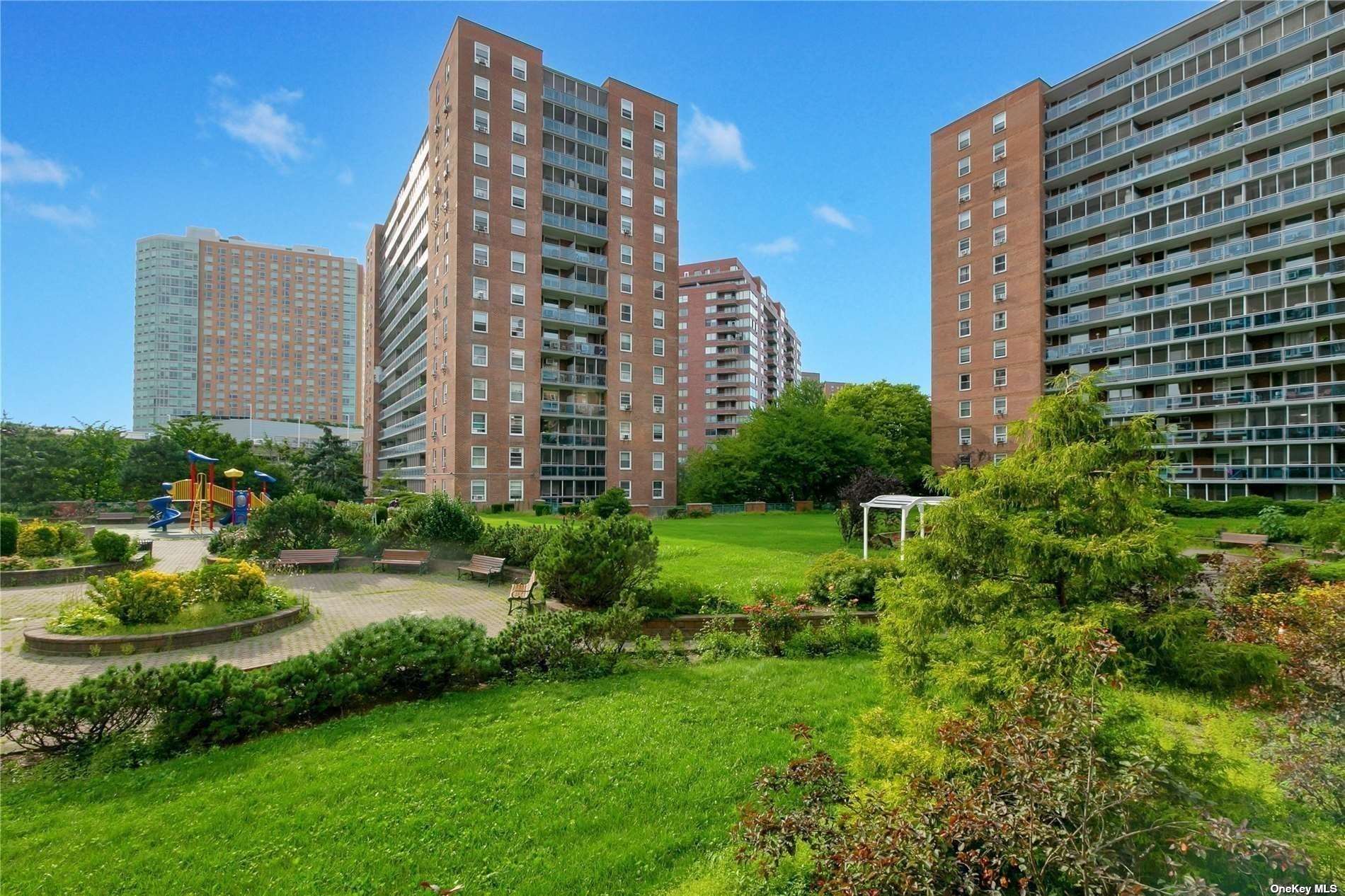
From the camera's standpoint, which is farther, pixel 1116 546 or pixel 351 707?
pixel 351 707

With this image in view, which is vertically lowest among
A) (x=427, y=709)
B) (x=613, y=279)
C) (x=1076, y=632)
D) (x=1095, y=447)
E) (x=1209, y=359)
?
(x=427, y=709)

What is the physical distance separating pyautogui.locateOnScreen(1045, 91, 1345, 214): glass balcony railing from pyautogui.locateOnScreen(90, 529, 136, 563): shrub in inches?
2282

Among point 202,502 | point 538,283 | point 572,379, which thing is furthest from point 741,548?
point 538,283

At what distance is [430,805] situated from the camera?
5512mm

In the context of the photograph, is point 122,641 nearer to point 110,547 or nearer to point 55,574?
point 55,574

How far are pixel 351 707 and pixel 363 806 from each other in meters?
2.82

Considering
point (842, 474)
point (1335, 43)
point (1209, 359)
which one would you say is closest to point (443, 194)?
point (842, 474)

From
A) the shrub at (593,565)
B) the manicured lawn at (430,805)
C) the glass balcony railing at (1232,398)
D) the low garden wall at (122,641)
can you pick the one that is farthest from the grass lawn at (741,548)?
the glass balcony railing at (1232,398)

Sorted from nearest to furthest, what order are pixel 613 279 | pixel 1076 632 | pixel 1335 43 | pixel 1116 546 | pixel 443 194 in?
pixel 1076 632 → pixel 1116 546 → pixel 1335 43 → pixel 443 194 → pixel 613 279

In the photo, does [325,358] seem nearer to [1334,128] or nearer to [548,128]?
[548,128]

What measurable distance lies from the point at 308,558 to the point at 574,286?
34.0 m

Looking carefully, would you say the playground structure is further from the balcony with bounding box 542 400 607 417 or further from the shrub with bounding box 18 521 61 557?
the balcony with bounding box 542 400 607 417

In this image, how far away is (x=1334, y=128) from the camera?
36.3 meters

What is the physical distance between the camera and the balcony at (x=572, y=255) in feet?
159
